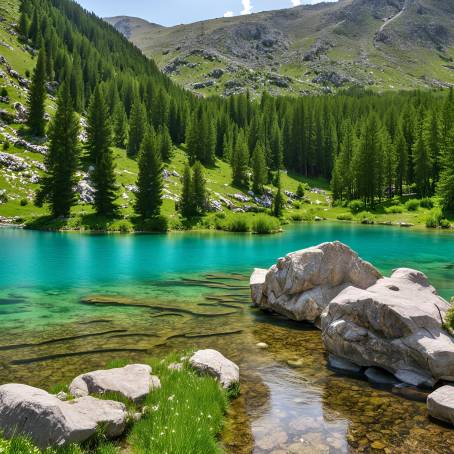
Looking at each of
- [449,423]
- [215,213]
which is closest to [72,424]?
[449,423]

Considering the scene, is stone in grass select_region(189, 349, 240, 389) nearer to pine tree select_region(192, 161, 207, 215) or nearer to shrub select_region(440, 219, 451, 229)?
pine tree select_region(192, 161, 207, 215)

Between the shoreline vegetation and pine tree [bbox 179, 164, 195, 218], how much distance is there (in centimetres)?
8266

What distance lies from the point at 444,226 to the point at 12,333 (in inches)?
3542

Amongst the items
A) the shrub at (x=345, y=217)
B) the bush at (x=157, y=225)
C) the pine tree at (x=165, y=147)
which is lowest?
the bush at (x=157, y=225)

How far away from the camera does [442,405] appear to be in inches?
454

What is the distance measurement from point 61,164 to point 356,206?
8202 centimetres

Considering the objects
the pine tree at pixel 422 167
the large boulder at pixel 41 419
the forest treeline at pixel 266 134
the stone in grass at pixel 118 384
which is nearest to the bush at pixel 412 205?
the pine tree at pixel 422 167

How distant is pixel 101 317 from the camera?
22.8 m

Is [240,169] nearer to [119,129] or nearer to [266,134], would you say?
[119,129]

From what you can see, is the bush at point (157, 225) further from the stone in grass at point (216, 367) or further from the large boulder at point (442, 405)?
the large boulder at point (442, 405)

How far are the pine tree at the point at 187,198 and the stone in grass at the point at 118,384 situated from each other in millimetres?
83846

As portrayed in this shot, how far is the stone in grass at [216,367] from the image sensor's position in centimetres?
1351

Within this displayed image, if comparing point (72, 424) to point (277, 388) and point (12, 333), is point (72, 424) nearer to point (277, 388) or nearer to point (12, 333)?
point (277, 388)

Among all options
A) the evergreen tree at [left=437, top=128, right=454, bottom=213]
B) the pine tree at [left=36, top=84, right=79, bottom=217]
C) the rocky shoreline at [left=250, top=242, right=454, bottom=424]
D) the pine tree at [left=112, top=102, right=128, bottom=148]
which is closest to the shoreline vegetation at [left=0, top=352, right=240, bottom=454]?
the rocky shoreline at [left=250, top=242, right=454, bottom=424]
